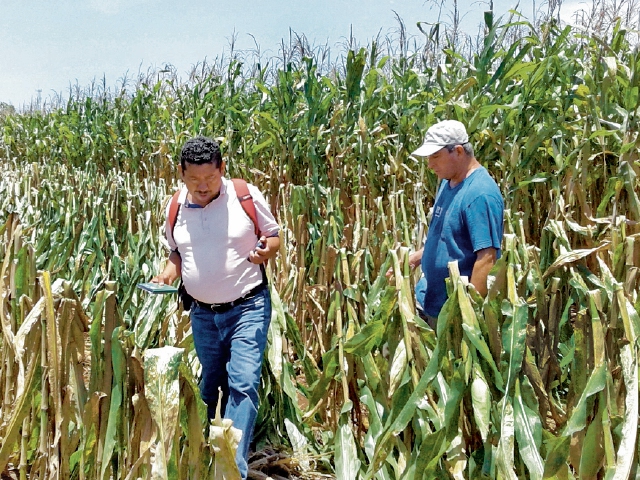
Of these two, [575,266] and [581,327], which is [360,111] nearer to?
[575,266]

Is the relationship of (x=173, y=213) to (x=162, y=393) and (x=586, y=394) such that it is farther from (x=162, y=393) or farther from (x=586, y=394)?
(x=586, y=394)

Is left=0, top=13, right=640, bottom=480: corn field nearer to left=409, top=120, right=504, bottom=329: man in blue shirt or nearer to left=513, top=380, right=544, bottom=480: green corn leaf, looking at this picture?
left=513, top=380, right=544, bottom=480: green corn leaf

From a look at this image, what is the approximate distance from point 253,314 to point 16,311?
3.09ft

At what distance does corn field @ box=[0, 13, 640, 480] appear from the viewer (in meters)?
1.68

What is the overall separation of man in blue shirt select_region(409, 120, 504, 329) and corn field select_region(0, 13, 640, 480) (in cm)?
22

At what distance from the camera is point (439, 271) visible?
262 centimetres

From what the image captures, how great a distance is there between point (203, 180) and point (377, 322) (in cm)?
85

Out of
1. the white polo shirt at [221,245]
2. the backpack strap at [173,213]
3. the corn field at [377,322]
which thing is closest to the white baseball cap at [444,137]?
the corn field at [377,322]

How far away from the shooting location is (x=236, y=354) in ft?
8.02

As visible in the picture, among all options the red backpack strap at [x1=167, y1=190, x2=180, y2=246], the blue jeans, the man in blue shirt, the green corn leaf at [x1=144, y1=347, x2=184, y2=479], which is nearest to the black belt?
the blue jeans

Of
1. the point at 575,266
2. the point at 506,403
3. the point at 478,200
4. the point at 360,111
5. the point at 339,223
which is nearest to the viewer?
the point at 506,403

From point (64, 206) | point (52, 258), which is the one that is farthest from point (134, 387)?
point (64, 206)

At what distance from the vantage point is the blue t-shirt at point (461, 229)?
247 centimetres

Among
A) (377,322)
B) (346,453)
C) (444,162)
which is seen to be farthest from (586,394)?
(444,162)
